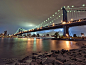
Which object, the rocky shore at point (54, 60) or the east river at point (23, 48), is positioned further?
the east river at point (23, 48)

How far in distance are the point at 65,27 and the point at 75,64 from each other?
1290 inches

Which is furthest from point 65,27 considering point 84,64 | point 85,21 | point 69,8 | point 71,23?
point 84,64

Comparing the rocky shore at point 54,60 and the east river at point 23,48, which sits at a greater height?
the rocky shore at point 54,60

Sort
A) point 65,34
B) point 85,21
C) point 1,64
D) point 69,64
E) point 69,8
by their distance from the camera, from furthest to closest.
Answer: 1. point 69,8
2. point 65,34
3. point 85,21
4. point 1,64
5. point 69,64

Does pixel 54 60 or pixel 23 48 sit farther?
pixel 23 48

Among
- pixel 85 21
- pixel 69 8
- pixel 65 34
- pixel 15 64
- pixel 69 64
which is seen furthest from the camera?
pixel 69 8

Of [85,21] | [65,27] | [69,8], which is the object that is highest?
[69,8]

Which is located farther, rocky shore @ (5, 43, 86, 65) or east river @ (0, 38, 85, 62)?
east river @ (0, 38, 85, 62)

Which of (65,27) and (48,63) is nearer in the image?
(48,63)

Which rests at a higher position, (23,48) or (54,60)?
(54,60)

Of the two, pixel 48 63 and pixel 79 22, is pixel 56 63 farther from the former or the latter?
pixel 79 22

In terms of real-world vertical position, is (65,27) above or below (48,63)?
above

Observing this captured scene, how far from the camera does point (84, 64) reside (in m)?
2.42

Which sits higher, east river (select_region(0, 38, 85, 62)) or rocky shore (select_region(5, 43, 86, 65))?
Answer: rocky shore (select_region(5, 43, 86, 65))
